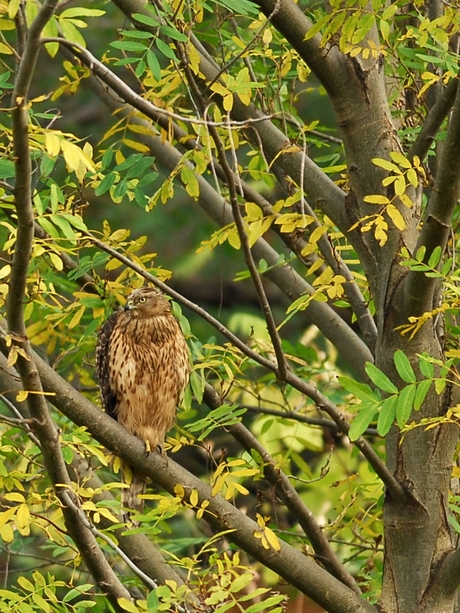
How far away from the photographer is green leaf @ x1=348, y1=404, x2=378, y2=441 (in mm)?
2584

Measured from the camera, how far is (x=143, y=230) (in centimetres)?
988

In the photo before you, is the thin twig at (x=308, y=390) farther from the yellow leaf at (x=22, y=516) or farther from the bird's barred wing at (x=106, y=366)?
the bird's barred wing at (x=106, y=366)

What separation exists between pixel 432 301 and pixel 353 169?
51 cm

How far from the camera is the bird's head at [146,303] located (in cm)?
392

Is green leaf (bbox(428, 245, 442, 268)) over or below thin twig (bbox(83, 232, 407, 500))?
over

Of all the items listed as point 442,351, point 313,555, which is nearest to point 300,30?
point 442,351

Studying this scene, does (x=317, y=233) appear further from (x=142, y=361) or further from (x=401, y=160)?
(x=142, y=361)

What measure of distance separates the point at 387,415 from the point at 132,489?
132cm

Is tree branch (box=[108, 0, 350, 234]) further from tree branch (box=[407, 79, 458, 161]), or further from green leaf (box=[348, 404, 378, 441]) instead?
green leaf (box=[348, 404, 378, 441])

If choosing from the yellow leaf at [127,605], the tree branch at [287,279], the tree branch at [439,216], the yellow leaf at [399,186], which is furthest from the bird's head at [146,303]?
the yellow leaf at [127,605]

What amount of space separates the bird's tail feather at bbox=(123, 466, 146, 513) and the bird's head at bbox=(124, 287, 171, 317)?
616mm

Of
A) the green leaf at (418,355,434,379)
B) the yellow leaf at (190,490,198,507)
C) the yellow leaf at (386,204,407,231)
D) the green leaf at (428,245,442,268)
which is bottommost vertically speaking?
the yellow leaf at (190,490,198,507)

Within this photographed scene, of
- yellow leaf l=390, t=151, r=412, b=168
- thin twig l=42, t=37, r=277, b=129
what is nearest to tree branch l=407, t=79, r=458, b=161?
yellow leaf l=390, t=151, r=412, b=168

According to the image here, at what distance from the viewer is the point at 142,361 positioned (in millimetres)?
4137
